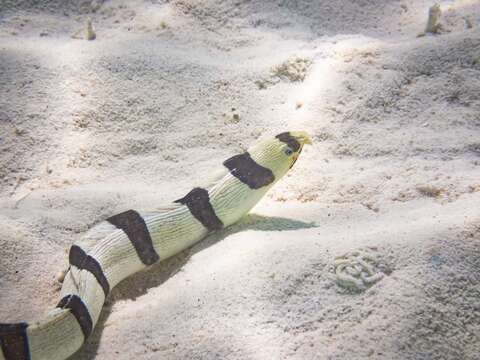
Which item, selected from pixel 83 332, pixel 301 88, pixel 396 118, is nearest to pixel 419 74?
pixel 396 118

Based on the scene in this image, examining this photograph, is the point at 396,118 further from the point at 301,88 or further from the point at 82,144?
the point at 82,144

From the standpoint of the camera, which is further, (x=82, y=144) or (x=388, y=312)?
(x=82, y=144)

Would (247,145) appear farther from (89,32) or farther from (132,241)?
(89,32)

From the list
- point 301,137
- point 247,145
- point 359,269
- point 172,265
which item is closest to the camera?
point 359,269

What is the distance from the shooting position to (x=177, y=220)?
9.76 ft

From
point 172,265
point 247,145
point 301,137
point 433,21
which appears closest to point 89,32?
point 247,145

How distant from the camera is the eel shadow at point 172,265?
2797 millimetres

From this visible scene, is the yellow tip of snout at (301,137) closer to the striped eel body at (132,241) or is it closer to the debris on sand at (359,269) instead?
the striped eel body at (132,241)

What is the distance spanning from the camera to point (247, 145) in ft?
12.8

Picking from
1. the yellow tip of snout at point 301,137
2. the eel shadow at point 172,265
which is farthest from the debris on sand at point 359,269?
the yellow tip of snout at point 301,137

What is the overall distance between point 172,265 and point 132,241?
0.35 m

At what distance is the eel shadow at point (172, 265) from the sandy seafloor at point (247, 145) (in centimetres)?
2

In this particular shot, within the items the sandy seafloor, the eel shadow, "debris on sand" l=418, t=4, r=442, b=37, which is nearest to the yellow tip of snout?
the sandy seafloor

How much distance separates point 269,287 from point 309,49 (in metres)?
3.11
